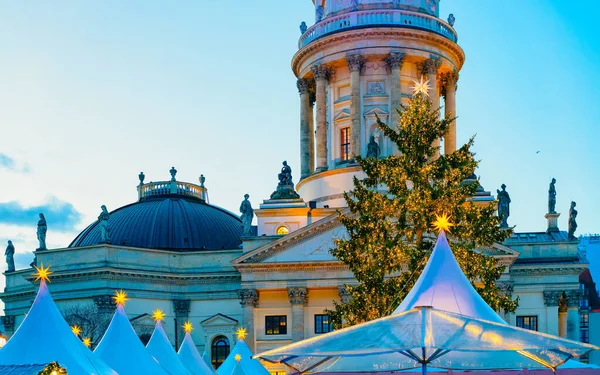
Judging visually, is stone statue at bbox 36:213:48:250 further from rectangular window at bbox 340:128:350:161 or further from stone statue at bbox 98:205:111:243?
rectangular window at bbox 340:128:350:161

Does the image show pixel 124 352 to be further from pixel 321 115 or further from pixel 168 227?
pixel 321 115

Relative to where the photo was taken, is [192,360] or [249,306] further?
[249,306]

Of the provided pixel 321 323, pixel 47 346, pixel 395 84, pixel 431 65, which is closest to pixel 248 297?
pixel 321 323

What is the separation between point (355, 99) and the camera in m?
57.8

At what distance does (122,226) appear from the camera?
59.2 meters

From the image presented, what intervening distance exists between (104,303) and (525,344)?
3937 cm

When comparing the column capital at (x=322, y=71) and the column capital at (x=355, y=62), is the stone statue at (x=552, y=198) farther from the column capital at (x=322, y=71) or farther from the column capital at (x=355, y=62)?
the column capital at (x=322, y=71)

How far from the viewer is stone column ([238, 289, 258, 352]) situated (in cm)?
5081

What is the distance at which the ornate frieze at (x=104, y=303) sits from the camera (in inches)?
2028

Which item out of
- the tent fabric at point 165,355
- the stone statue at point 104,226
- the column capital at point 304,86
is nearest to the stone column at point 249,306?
the stone statue at point 104,226

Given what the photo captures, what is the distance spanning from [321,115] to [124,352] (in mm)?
33838

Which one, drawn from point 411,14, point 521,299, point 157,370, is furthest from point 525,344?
point 411,14

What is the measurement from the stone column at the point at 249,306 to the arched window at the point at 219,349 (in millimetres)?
3459

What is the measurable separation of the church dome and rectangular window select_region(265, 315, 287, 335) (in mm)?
8228
